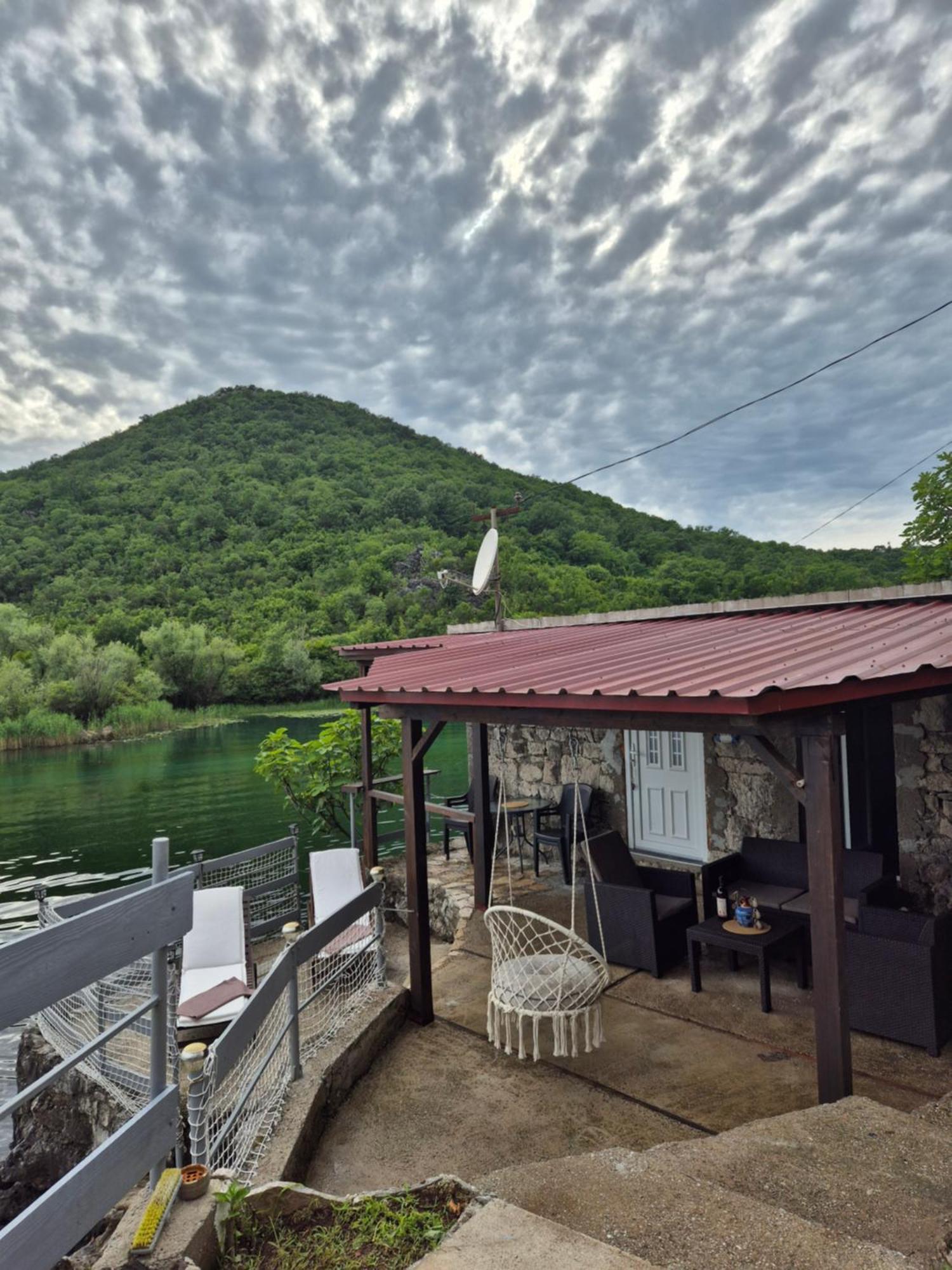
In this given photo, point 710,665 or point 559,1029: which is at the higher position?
point 710,665

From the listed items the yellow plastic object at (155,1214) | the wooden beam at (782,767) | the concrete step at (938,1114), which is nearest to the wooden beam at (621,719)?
the wooden beam at (782,767)

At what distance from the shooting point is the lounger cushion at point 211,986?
194 inches

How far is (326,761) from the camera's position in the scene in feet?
31.2

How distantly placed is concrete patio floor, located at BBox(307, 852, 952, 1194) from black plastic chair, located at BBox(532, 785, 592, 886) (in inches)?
100

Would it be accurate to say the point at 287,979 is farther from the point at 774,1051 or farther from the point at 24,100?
the point at 24,100

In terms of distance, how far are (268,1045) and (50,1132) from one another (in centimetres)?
344

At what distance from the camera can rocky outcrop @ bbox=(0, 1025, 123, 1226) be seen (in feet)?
15.5

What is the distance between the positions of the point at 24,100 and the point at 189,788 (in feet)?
70.2

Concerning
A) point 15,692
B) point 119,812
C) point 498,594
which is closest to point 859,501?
point 498,594

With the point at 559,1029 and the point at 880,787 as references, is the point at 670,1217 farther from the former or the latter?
the point at 880,787

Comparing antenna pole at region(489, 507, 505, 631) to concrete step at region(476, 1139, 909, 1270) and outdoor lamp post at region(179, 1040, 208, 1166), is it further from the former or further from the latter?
concrete step at region(476, 1139, 909, 1270)

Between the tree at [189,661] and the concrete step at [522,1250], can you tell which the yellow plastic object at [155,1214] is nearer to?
the concrete step at [522,1250]

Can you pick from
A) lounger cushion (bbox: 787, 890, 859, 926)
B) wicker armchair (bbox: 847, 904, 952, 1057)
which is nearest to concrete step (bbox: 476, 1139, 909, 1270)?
wicker armchair (bbox: 847, 904, 952, 1057)

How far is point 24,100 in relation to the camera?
21078mm
